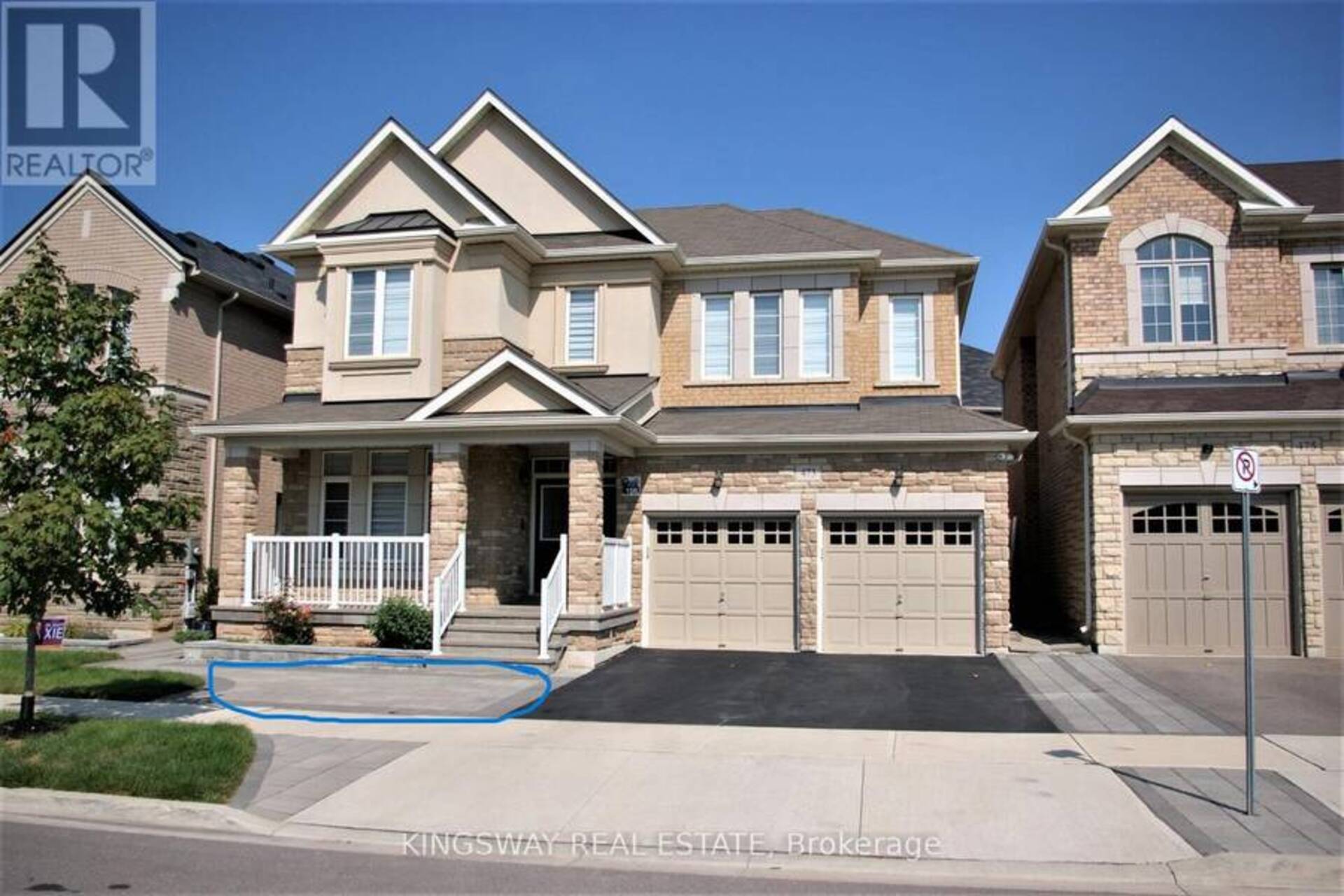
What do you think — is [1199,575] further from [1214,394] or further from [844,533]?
[844,533]

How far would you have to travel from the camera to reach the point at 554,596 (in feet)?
51.8

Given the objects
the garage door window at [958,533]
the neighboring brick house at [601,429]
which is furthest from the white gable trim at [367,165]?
the garage door window at [958,533]

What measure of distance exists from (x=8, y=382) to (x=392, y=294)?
8.61 meters

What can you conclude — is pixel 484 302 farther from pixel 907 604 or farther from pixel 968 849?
pixel 968 849

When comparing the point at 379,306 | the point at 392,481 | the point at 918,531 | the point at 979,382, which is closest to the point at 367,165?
the point at 379,306

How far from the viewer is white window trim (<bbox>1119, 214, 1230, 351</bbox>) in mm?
17781

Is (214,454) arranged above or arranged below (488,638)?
above

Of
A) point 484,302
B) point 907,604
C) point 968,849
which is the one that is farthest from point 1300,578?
point 484,302

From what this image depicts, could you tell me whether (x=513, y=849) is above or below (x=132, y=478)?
below

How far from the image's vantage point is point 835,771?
30.2 feet

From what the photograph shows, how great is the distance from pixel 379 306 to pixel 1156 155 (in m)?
13.8

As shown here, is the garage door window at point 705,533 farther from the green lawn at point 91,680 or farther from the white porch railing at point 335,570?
the green lawn at point 91,680

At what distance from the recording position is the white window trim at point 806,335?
19.1m

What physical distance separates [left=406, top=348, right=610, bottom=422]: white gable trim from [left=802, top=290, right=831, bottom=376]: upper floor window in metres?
4.84
